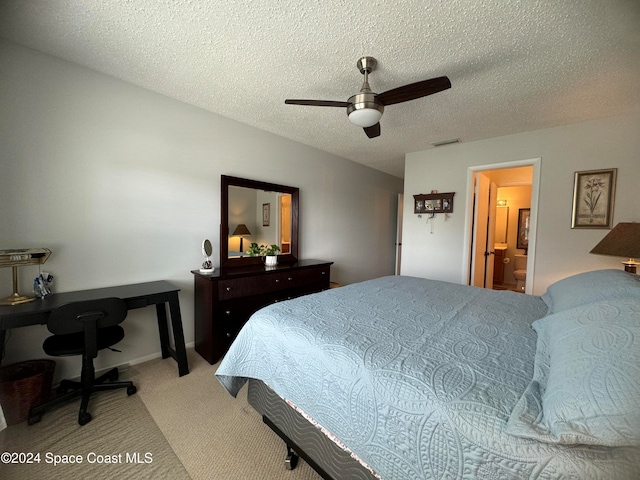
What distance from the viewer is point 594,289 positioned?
1.36 m

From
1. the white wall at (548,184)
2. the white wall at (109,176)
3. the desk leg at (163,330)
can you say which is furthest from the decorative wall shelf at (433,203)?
the desk leg at (163,330)

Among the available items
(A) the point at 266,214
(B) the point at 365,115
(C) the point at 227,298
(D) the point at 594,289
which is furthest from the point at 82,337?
(D) the point at 594,289

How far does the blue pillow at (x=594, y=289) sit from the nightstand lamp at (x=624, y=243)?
741 millimetres

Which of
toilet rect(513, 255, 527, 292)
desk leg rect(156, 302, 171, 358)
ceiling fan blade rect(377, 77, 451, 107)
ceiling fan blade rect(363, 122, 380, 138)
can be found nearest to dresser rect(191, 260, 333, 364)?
desk leg rect(156, 302, 171, 358)

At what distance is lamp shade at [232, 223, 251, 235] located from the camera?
297 cm

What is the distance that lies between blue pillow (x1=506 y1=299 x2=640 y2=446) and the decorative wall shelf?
2.77m

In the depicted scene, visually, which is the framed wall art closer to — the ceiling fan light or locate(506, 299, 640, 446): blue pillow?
the ceiling fan light

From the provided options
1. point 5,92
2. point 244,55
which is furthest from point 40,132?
point 244,55

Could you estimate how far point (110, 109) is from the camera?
213 centimetres

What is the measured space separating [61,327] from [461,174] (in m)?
4.32

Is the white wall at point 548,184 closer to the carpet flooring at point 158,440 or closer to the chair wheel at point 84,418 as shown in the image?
the carpet flooring at point 158,440

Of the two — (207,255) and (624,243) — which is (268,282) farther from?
(624,243)

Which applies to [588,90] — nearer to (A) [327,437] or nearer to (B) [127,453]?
(A) [327,437]

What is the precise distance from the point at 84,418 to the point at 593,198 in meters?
4.79
